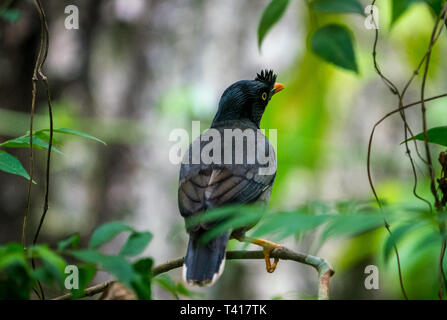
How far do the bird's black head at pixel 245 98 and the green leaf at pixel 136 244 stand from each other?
2.27 m

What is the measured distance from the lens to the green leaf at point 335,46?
2.15 metres

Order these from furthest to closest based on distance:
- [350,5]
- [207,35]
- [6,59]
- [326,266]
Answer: [207,35] → [6,59] → [350,5] → [326,266]

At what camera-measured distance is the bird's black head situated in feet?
12.1

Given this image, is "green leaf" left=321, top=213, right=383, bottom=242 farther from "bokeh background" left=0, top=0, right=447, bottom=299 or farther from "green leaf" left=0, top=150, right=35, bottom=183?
"bokeh background" left=0, top=0, right=447, bottom=299

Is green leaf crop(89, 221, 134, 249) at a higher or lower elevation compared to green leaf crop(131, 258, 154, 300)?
higher

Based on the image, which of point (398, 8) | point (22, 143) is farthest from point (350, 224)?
point (398, 8)

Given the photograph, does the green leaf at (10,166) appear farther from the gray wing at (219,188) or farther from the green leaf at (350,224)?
the gray wing at (219,188)

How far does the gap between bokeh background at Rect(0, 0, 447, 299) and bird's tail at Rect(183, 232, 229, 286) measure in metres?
2.79

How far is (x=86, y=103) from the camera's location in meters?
5.73

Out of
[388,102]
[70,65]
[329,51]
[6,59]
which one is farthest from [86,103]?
[329,51]

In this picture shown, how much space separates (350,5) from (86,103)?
401 cm

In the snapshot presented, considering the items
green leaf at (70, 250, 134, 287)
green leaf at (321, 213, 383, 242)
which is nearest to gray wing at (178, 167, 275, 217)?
green leaf at (70, 250, 134, 287)

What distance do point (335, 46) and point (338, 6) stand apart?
0.47 ft

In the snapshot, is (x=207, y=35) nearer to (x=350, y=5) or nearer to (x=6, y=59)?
(x=6, y=59)
